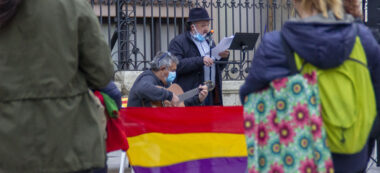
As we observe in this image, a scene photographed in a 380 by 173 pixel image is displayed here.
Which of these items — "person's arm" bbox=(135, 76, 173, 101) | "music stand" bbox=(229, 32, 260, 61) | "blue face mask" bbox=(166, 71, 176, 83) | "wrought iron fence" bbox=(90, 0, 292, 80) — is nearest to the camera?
"person's arm" bbox=(135, 76, 173, 101)

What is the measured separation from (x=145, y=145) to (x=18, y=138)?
283cm

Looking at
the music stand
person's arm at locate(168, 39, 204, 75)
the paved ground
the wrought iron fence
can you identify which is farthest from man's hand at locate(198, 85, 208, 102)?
the wrought iron fence

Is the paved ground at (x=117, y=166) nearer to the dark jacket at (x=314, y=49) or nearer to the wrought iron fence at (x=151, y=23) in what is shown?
the wrought iron fence at (x=151, y=23)

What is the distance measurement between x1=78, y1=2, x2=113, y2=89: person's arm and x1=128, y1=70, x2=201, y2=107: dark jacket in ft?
9.47

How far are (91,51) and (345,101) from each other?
4.48 ft

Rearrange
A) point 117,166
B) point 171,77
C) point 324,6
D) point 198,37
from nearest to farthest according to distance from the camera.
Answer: point 324,6 < point 171,77 < point 117,166 < point 198,37

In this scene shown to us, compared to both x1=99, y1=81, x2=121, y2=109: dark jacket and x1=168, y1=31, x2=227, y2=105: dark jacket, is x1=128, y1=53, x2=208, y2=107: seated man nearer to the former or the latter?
x1=168, y1=31, x2=227, y2=105: dark jacket

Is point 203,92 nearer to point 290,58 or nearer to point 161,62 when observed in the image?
point 161,62

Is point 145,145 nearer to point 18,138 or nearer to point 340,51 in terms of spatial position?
point 18,138

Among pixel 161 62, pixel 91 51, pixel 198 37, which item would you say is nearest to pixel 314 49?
pixel 91 51

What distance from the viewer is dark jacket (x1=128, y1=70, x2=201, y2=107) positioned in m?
6.30

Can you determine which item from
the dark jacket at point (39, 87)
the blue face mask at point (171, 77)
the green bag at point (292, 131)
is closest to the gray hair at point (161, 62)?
the blue face mask at point (171, 77)

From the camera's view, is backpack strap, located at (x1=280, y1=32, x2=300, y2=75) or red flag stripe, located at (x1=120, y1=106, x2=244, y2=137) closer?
backpack strap, located at (x1=280, y1=32, x2=300, y2=75)

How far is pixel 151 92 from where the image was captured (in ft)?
20.7
